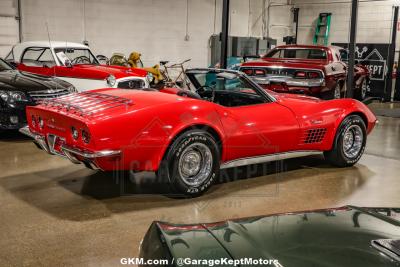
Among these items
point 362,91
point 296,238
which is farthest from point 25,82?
point 362,91

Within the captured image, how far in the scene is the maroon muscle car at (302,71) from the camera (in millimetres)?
9711

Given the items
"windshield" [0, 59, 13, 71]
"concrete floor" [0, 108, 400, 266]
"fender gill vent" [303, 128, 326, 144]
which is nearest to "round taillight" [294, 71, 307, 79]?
"concrete floor" [0, 108, 400, 266]

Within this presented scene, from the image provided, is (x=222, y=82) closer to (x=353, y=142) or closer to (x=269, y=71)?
(x=353, y=142)

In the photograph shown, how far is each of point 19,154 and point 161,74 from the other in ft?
29.2

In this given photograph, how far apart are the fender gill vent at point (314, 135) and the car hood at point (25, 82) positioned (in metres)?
4.22

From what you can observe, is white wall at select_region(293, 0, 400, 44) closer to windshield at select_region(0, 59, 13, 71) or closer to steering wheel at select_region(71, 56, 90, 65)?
steering wheel at select_region(71, 56, 90, 65)

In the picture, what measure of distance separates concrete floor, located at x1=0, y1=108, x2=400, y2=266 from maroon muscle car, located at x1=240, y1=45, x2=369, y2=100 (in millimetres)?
3429

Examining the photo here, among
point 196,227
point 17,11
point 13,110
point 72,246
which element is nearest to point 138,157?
point 72,246

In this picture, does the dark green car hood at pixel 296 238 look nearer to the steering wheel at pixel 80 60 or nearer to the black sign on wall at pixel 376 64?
the steering wheel at pixel 80 60

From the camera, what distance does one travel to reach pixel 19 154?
6.37 meters

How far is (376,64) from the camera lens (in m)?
14.5

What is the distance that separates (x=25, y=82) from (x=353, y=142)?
16.4ft

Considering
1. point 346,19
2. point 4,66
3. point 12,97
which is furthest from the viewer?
point 346,19

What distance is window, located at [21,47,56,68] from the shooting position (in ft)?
30.5
